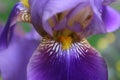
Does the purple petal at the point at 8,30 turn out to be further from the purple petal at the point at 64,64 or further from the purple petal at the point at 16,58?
the purple petal at the point at 64,64

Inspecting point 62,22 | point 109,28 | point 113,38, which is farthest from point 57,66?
point 113,38

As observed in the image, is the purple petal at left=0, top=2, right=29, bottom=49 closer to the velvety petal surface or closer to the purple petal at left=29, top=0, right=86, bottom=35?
the velvety petal surface

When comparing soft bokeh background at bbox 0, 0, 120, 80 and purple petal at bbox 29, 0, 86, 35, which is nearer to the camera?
purple petal at bbox 29, 0, 86, 35

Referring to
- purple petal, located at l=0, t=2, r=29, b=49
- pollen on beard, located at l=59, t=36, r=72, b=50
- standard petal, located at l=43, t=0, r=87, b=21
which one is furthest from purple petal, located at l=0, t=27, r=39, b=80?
standard petal, located at l=43, t=0, r=87, b=21

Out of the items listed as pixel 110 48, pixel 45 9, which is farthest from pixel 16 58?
pixel 110 48

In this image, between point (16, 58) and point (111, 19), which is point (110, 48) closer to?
point (111, 19)

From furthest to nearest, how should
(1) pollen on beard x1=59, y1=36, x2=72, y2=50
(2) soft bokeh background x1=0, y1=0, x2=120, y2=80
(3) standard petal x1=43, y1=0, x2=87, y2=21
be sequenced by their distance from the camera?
(2) soft bokeh background x1=0, y1=0, x2=120, y2=80
(1) pollen on beard x1=59, y1=36, x2=72, y2=50
(3) standard petal x1=43, y1=0, x2=87, y2=21

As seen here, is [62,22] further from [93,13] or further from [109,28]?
[109,28]

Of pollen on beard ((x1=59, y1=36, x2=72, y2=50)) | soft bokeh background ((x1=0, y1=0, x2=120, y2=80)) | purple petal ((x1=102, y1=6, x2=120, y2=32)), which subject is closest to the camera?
pollen on beard ((x1=59, y1=36, x2=72, y2=50))

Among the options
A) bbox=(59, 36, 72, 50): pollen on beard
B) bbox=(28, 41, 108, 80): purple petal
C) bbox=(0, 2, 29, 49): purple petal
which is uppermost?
bbox=(0, 2, 29, 49): purple petal
